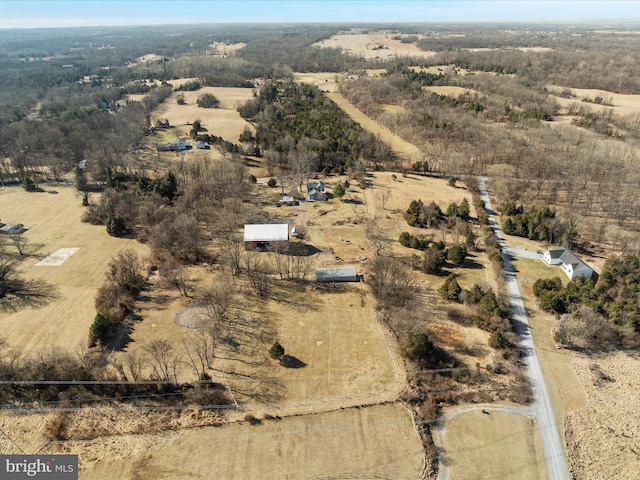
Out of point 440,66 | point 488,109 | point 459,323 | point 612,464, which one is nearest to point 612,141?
point 488,109

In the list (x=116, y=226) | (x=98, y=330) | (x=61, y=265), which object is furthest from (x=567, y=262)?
(x=61, y=265)

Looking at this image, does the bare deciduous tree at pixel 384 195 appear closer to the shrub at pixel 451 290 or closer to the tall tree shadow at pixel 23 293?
the shrub at pixel 451 290

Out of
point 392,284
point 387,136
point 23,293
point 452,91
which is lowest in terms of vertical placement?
point 23,293

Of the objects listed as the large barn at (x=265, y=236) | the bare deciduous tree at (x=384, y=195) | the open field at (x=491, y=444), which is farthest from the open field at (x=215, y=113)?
the open field at (x=491, y=444)

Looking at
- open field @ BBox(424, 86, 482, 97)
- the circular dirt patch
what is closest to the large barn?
the circular dirt patch

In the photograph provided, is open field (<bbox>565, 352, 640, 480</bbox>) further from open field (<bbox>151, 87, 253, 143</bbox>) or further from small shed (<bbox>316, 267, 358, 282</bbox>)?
open field (<bbox>151, 87, 253, 143</bbox>)

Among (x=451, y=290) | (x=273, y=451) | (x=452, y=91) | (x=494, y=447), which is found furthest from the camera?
(x=452, y=91)

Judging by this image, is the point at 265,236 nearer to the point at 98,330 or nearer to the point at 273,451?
the point at 98,330
